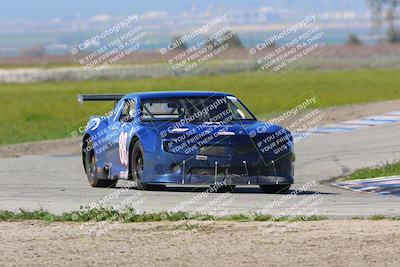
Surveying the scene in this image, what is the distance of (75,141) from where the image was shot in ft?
95.3

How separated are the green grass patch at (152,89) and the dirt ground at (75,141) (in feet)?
10.5

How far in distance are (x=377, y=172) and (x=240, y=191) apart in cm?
321

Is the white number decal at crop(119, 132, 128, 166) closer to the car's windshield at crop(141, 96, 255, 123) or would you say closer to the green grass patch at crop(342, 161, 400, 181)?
the car's windshield at crop(141, 96, 255, 123)

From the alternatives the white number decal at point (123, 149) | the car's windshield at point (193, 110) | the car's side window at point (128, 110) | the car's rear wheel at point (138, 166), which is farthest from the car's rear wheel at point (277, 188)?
the car's side window at point (128, 110)

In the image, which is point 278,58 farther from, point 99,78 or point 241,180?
point 241,180

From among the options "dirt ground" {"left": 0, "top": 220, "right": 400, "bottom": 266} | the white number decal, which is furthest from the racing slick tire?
"dirt ground" {"left": 0, "top": 220, "right": 400, "bottom": 266}

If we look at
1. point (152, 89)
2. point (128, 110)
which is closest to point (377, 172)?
point (128, 110)

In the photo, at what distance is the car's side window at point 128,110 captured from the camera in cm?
1791

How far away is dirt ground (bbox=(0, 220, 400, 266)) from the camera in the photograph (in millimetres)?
10703

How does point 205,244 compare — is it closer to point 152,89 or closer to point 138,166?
point 138,166

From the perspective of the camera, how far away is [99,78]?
276 ft

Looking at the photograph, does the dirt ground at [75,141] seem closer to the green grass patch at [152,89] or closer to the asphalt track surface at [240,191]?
the asphalt track surface at [240,191]

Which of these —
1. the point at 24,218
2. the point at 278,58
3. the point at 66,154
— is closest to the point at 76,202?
the point at 24,218

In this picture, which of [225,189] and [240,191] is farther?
[225,189]
